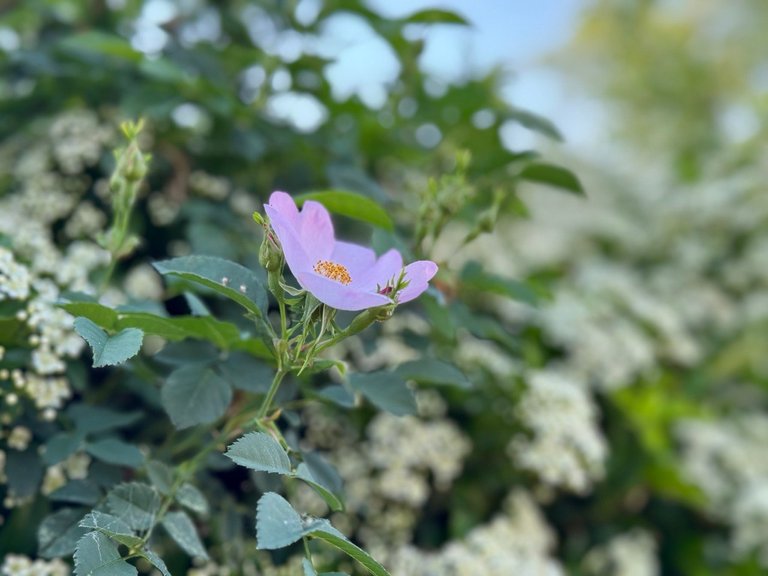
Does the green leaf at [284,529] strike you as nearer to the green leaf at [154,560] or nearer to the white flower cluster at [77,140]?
the green leaf at [154,560]

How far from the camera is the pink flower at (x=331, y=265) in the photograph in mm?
432

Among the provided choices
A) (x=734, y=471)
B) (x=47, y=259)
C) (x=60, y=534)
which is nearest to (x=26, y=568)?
(x=60, y=534)

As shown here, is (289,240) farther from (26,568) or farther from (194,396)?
(26,568)

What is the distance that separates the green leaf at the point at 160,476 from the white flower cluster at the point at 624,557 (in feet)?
2.30

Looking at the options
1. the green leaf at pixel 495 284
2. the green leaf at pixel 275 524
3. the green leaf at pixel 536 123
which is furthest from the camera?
the green leaf at pixel 536 123

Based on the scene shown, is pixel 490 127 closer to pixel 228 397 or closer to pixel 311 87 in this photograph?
pixel 311 87

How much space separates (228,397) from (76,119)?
0.53 meters

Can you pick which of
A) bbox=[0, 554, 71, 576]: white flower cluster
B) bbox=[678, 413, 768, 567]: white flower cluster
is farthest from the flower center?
bbox=[678, 413, 768, 567]: white flower cluster

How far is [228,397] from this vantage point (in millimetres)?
566

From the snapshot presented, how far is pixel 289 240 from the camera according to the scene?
17.6 inches

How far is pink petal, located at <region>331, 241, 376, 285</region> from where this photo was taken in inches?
21.4

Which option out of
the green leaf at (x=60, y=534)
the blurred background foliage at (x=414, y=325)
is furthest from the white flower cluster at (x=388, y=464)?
the green leaf at (x=60, y=534)

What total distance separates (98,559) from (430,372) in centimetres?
28

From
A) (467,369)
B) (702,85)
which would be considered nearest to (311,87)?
(467,369)
